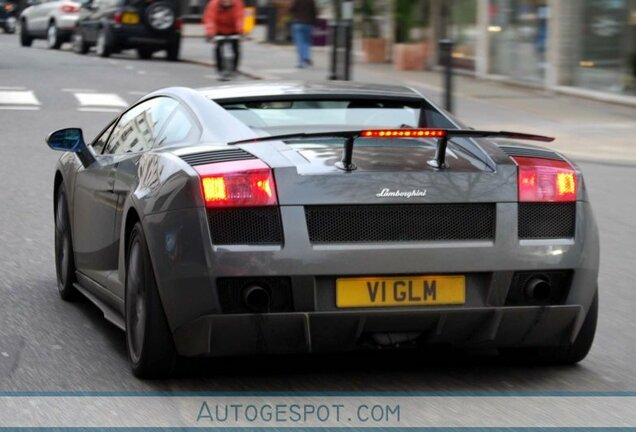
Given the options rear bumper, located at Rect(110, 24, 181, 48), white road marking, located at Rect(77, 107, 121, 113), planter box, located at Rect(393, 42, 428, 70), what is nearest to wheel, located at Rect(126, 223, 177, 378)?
white road marking, located at Rect(77, 107, 121, 113)

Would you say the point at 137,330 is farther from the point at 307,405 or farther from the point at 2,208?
the point at 2,208

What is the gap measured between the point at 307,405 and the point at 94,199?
205cm

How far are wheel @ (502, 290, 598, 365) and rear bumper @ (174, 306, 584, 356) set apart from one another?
358 millimetres

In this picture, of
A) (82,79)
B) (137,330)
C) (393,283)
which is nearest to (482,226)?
(393,283)

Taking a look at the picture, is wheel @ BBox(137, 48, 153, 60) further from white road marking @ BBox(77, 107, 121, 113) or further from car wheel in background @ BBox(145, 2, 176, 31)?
white road marking @ BBox(77, 107, 121, 113)

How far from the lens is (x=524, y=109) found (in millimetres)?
24297

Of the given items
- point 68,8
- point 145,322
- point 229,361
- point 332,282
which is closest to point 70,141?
point 229,361

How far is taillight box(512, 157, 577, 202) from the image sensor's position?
602 cm

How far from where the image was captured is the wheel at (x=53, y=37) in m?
44.0

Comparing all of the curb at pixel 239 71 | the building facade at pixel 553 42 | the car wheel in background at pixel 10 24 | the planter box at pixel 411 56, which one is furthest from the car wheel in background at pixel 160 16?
the car wheel in background at pixel 10 24

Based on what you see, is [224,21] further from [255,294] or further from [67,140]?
[255,294]

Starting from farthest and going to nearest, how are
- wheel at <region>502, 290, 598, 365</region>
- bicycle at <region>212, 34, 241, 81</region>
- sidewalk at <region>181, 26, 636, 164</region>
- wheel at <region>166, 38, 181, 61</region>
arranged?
1. wheel at <region>166, 38, 181, 61</region>
2. bicycle at <region>212, 34, 241, 81</region>
3. sidewalk at <region>181, 26, 636, 164</region>
4. wheel at <region>502, 290, 598, 365</region>

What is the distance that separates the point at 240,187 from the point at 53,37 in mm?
39342

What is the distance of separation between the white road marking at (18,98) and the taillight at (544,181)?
1872cm
